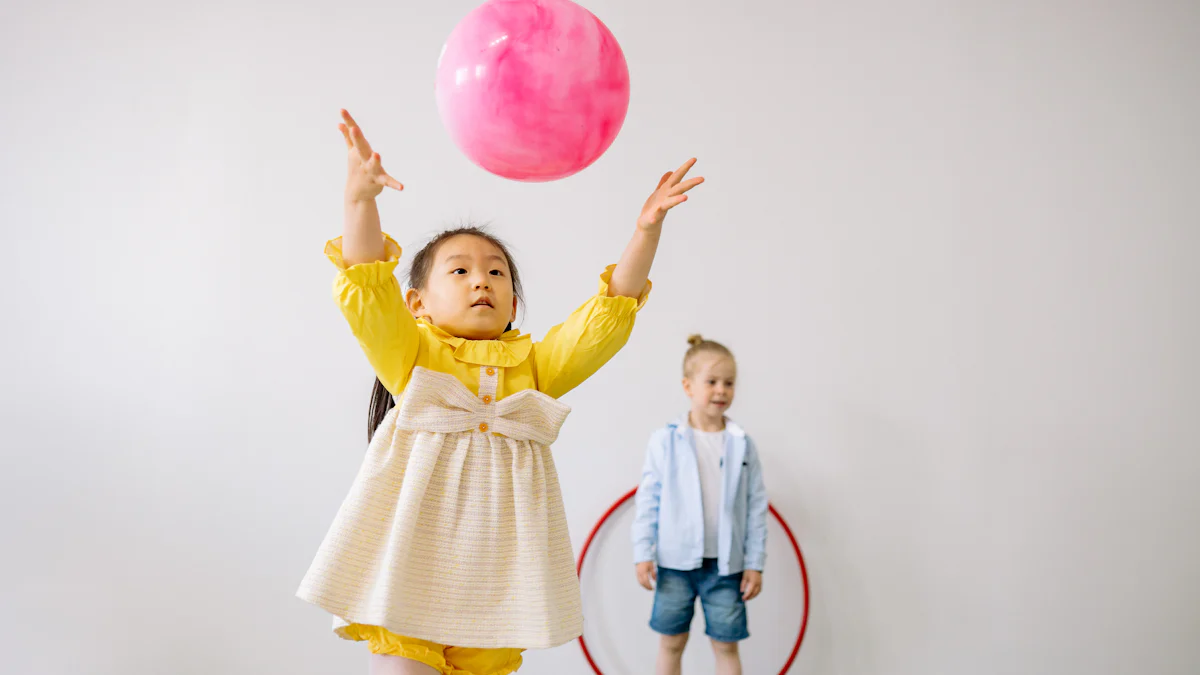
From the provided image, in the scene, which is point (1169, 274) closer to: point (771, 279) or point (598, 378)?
point (771, 279)

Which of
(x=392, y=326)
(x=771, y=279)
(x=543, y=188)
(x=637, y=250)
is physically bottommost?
(x=392, y=326)

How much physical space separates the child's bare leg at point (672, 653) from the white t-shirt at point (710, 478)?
25 cm

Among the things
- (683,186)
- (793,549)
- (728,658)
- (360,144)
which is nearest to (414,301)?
(360,144)

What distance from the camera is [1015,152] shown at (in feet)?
9.25

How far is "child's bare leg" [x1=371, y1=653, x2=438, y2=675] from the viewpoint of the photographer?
1.31m

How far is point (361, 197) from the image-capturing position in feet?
4.09

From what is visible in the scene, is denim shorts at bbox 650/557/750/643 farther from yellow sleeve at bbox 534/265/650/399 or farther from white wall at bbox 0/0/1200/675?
yellow sleeve at bbox 534/265/650/399

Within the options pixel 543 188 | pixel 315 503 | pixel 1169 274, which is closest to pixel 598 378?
pixel 543 188

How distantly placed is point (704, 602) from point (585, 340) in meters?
1.29

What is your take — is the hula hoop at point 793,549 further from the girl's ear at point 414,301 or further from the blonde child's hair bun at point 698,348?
the girl's ear at point 414,301

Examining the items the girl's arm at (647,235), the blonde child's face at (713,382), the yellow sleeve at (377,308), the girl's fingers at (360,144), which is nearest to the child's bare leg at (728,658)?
the blonde child's face at (713,382)

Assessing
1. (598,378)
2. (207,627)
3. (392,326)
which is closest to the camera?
(392,326)

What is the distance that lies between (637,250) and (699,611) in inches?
62.9

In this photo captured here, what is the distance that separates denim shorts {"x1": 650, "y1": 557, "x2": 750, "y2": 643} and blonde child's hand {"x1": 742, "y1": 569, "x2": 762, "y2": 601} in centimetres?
3
